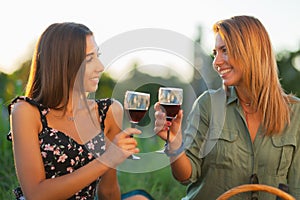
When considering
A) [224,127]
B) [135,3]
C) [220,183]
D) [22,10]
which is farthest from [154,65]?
[22,10]

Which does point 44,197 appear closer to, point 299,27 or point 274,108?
point 274,108

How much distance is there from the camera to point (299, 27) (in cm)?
549

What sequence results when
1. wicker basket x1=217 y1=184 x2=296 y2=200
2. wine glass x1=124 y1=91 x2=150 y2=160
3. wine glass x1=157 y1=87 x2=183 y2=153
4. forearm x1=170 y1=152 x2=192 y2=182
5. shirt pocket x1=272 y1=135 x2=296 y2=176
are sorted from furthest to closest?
shirt pocket x1=272 y1=135 x2=296 y2=176 < forearm x1=170 y1=152 x2=192 y2=182 < wine glass x1=157 y1=87 x2=183 y2=153 < wine glass x1=124 y1=91 x2=150 y2=160 < wicker basket x1=217 y1=184 x2=296 y2=200

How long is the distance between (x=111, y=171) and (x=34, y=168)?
0.41m

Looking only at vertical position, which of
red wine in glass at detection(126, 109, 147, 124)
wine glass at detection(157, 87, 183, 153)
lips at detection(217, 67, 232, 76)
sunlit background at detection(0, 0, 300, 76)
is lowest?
red wine in glass at detection(126, 109, 147, 124)

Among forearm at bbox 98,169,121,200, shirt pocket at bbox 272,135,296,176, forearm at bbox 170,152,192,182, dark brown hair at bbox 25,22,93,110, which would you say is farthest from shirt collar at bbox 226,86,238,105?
dark brown hair at bbox 25,22,93,110

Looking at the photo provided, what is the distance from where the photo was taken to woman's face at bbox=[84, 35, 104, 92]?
2422 mm

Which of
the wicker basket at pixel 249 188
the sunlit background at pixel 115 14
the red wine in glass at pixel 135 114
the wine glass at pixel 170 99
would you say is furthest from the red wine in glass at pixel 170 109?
the sunlit background at pixel 115 14

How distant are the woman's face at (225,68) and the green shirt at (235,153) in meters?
0.17

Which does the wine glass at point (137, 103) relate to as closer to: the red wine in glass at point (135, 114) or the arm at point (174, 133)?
the red wine in glass at point (135, 114)

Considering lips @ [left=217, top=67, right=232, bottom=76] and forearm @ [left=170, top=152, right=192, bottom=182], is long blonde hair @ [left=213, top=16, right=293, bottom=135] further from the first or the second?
forearm @ [left=170, top=152, right=192, bottom=182]

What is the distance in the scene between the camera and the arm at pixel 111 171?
8.56 feet

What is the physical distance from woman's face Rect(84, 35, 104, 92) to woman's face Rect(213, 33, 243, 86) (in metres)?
0.54

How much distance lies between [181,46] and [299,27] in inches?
124
